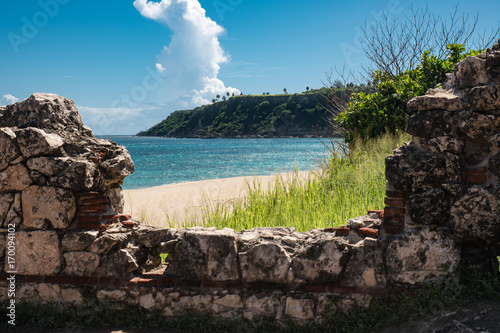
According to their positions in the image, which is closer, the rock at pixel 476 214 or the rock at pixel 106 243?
the rock at pixel 476 214

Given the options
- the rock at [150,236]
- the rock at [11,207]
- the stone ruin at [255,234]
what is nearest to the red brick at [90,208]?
the stone ruin at [255,234]

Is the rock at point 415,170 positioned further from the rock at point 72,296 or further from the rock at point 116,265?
the rock at point 72,296

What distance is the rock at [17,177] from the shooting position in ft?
12.5

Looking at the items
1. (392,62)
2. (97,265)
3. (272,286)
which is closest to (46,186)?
(97,265)

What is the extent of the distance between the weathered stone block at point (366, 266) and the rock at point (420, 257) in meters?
0.09

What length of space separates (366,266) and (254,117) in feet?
346

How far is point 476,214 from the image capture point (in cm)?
324

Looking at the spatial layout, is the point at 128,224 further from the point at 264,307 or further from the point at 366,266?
the point at 366,266

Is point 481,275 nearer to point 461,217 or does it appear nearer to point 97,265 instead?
point 461,217

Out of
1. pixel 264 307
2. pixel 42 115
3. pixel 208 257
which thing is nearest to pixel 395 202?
pixel 264 307

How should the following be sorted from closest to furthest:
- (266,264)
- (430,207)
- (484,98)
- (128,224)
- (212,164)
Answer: (484,98) < (430,207) < (266,264) < (128,224) < (212,164)

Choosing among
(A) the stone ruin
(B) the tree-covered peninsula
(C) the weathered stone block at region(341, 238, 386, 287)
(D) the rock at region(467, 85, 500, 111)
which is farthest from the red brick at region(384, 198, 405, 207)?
(B) the tree-covered peninsula

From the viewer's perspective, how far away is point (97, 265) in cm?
385

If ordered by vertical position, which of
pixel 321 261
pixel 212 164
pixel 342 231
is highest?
pixel 342 231
